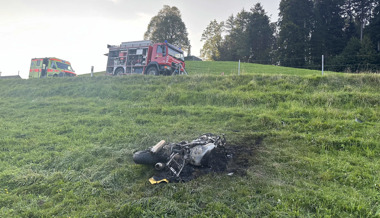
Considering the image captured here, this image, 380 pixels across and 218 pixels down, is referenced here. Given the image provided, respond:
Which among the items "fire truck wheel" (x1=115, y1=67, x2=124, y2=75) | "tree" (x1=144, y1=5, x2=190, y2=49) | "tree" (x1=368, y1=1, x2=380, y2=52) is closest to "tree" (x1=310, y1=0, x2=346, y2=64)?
"tree" (x1=368, y1=1, x2=380, y2=52)

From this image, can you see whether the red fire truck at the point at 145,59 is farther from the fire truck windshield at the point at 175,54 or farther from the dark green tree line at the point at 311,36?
the dark green tree line at the point at 311,36

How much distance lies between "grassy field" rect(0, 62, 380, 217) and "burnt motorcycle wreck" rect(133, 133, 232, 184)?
21cm

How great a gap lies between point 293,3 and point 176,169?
146ft

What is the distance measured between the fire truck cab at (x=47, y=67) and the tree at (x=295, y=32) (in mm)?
29598

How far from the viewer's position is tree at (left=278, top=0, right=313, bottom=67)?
3490 centimetres

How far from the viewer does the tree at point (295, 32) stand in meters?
34.9

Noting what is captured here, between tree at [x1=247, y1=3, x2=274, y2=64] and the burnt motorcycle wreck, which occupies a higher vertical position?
tree at [x1=247, y1=3, x2=274, y2=64]

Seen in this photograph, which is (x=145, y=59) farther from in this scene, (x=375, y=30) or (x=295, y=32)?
(x=375, y=30)

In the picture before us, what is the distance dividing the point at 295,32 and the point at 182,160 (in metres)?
38.5

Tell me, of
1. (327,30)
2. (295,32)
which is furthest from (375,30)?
(295,32)

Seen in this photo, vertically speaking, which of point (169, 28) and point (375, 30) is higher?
point (169, 28)

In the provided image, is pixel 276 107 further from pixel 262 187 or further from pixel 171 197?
pixel 171 197

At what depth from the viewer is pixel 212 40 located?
5069cm

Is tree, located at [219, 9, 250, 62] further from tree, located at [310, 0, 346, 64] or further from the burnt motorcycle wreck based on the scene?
the burnt motorcycle wreck
